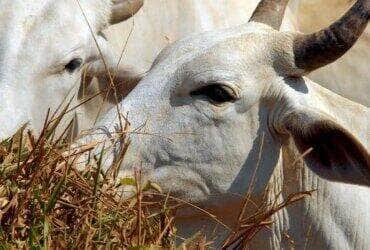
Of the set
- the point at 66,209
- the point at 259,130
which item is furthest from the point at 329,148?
the point at 66,209

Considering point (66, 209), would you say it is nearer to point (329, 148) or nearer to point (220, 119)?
point (220, 119)

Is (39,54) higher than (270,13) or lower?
lower

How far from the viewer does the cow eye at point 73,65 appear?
303 inches

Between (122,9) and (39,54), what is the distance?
2.51 feet

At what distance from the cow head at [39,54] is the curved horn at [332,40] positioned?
182 centimetres

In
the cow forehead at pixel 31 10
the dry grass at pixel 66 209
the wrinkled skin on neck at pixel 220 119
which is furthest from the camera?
the cow forehead at pixel 31 10

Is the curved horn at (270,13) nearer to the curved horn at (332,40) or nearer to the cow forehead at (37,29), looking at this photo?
the curved horn at (332,40)

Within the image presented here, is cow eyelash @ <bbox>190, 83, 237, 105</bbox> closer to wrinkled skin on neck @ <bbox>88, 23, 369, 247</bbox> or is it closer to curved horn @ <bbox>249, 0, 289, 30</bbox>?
wrinkled skin on neck @ <bbox>88, 23, 369, 247</bbox>

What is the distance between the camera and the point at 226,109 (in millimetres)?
6203

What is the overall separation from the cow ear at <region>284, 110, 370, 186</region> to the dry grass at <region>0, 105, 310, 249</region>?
0.63m

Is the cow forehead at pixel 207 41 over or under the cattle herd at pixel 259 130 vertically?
over

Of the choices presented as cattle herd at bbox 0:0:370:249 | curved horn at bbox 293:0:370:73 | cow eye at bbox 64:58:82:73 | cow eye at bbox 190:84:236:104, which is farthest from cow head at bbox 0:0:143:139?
curved horn at bbox 293:0:370:73

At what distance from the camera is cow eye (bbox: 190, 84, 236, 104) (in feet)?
20.2

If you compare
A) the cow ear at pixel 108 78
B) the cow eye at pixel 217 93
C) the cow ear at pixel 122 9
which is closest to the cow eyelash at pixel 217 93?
the cow eye at pixel 217 93
